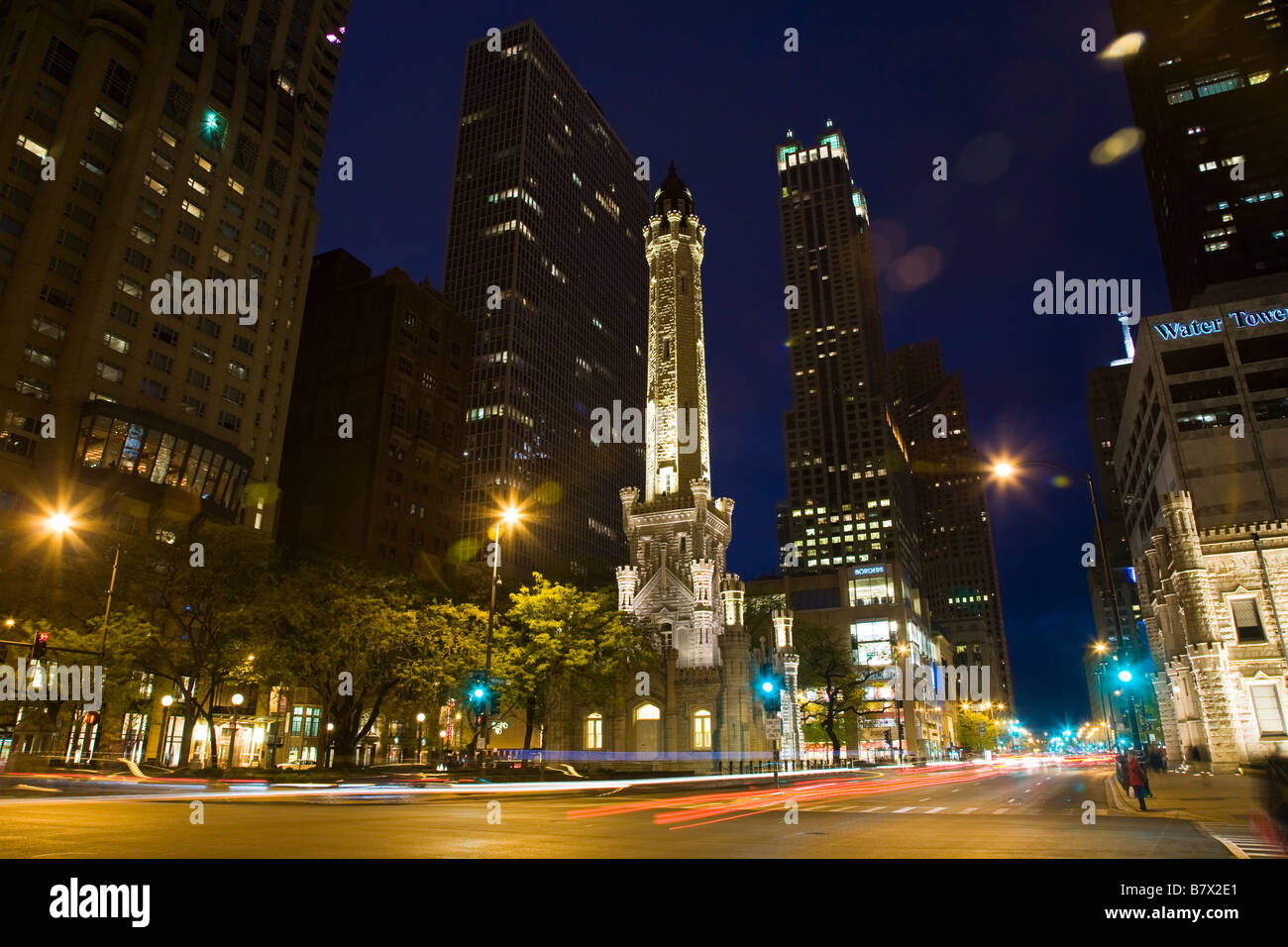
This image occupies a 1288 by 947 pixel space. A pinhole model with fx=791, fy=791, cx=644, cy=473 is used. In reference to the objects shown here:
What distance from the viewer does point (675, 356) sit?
7488 centimetres

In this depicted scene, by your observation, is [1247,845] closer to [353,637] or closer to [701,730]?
[353,637]

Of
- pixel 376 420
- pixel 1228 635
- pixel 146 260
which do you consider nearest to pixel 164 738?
pixel 146 260

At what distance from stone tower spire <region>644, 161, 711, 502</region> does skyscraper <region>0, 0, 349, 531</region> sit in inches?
1811

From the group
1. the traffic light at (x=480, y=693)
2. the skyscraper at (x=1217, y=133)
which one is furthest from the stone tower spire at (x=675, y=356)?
the skyscraper at (x=1217, y=133)

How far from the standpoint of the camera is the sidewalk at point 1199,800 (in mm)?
21980

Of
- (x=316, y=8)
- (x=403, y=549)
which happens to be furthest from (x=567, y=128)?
(x=403, y=549)

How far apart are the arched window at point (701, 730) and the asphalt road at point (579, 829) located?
107ft

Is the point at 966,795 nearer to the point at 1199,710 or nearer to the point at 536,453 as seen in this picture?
the point at 1199,710

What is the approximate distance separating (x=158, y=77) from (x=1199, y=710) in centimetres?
11256

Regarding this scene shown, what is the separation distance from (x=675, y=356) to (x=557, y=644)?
34.7m

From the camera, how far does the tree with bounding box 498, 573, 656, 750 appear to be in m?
49.2

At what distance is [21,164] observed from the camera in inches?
3029

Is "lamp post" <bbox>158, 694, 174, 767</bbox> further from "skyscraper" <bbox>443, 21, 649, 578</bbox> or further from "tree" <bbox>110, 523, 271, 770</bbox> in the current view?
"skyscraper" <bbox>443, 21, 649, 578</bbox>
